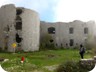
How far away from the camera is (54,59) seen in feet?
27.7

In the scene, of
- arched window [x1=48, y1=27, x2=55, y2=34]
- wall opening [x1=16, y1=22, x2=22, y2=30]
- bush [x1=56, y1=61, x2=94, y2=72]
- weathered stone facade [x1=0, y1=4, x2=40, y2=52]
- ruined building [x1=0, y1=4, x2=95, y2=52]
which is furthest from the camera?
arched window [x1=48, y1=27, x2=55, y2=34]

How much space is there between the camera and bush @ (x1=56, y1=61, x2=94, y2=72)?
7.03m

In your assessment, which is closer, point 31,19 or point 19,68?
point 19,68

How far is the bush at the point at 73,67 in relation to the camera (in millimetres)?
7033

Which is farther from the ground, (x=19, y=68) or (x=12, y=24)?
(x=12, y=24)

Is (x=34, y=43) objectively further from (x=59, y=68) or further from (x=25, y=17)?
(x=59, y=68)

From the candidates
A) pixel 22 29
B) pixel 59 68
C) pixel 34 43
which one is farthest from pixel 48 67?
pixel 34 43

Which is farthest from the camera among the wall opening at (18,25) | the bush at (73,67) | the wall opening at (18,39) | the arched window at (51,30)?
the arched window at (51,30)

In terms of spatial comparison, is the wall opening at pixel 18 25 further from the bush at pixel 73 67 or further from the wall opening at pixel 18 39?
the bush at pixel 73 67

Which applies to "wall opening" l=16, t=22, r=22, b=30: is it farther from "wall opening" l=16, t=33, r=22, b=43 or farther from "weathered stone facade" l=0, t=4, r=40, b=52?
"wall opening" l=16, t=33, r=22, b=43

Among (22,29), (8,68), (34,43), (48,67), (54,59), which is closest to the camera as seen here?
(8,68)

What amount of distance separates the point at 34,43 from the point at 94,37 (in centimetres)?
757

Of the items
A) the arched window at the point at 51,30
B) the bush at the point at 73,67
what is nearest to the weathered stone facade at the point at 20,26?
the arched window at the point at 51,30

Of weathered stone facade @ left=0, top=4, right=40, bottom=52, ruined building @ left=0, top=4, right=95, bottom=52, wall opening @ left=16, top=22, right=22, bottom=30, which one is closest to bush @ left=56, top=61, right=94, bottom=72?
ruined building @ left=0, top=4, right=95, bottom=52
